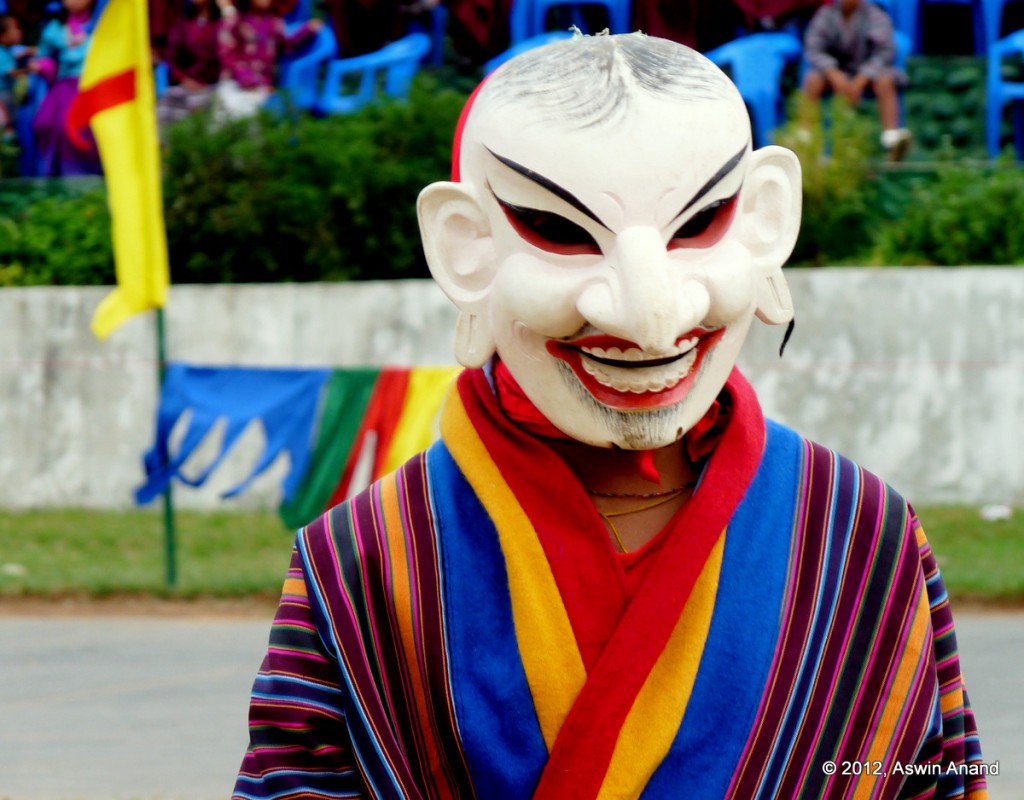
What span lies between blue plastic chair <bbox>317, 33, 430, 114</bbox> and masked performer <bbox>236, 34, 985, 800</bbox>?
11.4m

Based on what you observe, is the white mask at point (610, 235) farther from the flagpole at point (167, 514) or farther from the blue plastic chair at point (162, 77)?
the blue plastic chair at point (162, 77)

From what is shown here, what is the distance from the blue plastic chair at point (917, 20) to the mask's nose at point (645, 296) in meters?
11.9

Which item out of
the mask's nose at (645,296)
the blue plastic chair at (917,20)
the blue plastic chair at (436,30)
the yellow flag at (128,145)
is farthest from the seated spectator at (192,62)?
the mask's nose at (645,296)

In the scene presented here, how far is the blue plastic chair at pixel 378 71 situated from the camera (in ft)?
45.2

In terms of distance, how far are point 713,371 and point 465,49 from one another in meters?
11.5

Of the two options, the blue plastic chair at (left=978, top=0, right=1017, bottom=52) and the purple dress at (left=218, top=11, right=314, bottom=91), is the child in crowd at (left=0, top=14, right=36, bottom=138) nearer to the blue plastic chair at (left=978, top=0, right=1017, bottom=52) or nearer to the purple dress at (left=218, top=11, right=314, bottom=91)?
the purple dress at (left=218, top=11, right=314, bottom=91)

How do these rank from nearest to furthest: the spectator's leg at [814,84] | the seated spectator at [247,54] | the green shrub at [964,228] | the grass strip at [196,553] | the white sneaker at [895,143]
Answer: the grass strip at [196,553]
the green shrub at [964,228]
the white sneaker at [895,143]
the spectator's leg at [814,84]
the seated spectator at [247,54]

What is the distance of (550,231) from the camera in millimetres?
2430

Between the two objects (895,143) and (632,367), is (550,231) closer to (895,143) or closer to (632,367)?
(632,367)

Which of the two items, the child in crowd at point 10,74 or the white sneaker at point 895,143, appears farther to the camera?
the child in crowd at point 10,74

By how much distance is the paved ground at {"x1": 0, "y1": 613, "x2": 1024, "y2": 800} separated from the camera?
625cm

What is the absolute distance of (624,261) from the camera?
2.32 m

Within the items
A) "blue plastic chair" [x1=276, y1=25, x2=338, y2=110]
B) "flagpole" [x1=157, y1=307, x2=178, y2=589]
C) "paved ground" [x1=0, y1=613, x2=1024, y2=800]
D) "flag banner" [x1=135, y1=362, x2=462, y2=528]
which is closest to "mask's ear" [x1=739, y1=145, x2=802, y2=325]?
"paved ground" [x1=0, y1=613, x2=1024, y2=800]

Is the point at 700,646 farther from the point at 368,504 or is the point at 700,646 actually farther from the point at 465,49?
the point at 465,49
